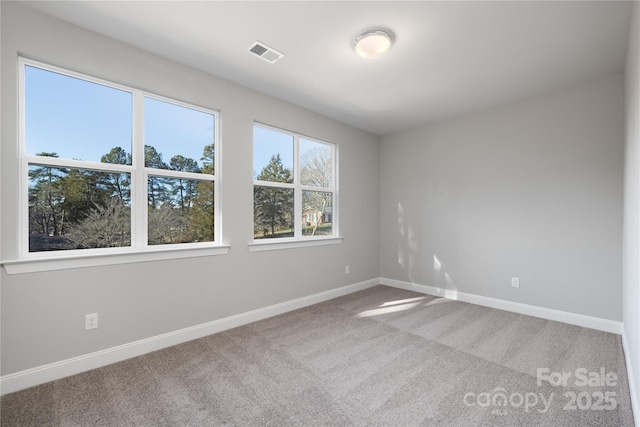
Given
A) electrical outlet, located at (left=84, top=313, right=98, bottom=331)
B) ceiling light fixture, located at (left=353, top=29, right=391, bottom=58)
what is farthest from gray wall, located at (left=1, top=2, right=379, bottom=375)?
ceiling light fixture, located at (left=353, top=29, right=391, bottom=58)

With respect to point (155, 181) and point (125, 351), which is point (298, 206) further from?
point (125, 351)

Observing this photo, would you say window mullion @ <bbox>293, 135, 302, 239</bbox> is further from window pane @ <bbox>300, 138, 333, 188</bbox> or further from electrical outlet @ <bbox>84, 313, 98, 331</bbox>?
electrical outlet @ <bbox>84, 313, 98, 331</bbox>

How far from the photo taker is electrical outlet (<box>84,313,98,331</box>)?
224 cm

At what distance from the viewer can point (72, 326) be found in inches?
86.0

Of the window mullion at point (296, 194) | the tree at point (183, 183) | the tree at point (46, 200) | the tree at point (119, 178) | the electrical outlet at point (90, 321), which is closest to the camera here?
the tree at point (46, 200)

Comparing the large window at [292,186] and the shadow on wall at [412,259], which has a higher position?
the large window at [292,186]

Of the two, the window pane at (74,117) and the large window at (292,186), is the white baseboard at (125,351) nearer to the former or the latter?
the large window at (292,186)

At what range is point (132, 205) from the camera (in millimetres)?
2514

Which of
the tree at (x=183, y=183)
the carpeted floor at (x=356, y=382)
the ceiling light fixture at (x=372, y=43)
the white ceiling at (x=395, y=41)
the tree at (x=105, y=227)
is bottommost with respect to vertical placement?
the carpeted floor at (x=356, y=382)

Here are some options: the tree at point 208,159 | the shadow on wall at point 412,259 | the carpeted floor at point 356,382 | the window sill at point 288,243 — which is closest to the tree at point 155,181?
the tree at point 208,159

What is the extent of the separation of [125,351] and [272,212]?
1996 millimetres

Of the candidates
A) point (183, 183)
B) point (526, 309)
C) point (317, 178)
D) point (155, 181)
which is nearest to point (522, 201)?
point (526, 309)

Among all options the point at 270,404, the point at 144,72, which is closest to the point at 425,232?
the point at 270,404

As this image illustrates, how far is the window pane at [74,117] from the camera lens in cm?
214
